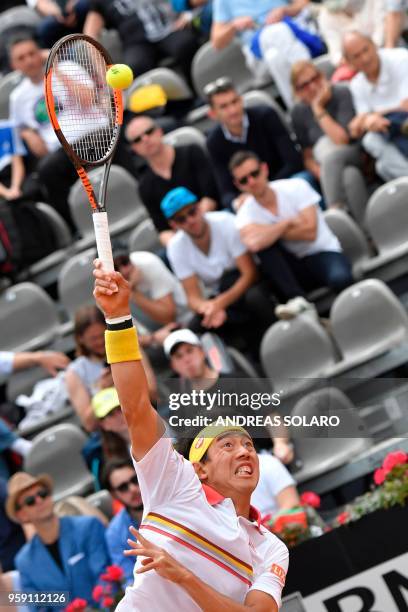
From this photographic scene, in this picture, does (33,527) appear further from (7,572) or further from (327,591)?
(327,591)

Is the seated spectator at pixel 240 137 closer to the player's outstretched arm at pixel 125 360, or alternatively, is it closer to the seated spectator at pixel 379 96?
the seated spectator at pixel 379 96

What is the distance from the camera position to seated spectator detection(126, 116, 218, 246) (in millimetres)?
8008

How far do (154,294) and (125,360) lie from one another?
4094mm

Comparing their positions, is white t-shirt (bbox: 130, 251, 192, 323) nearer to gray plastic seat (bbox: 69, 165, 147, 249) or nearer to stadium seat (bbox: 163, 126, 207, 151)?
stadium seat (bbox: 163, 126, 207, 151)

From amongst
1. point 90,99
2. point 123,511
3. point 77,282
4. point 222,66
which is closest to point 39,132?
point 222,66

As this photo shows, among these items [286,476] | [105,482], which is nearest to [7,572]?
[105,482]

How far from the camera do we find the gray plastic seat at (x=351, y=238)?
748 cm

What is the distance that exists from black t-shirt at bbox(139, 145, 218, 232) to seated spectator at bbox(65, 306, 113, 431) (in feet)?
3.52

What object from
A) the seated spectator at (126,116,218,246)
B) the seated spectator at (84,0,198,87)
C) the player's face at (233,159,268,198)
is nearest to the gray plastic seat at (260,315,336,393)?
the player's face at (233,159,268,198)

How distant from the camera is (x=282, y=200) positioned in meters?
7.35

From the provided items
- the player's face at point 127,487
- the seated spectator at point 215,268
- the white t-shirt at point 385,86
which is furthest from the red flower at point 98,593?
the white t-shirt at point 385,86

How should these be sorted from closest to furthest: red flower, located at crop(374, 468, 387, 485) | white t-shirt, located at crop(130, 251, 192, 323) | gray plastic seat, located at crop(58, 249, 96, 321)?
red flower, located at crop(374, 468, 387, 485)
white t-shirt, located at crop(130, 251, 192, 323)
gray plastic seat, located at crop(58, 249, 96, 321)

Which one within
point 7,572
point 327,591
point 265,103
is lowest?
point 7,572

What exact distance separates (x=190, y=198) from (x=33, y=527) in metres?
1.96
